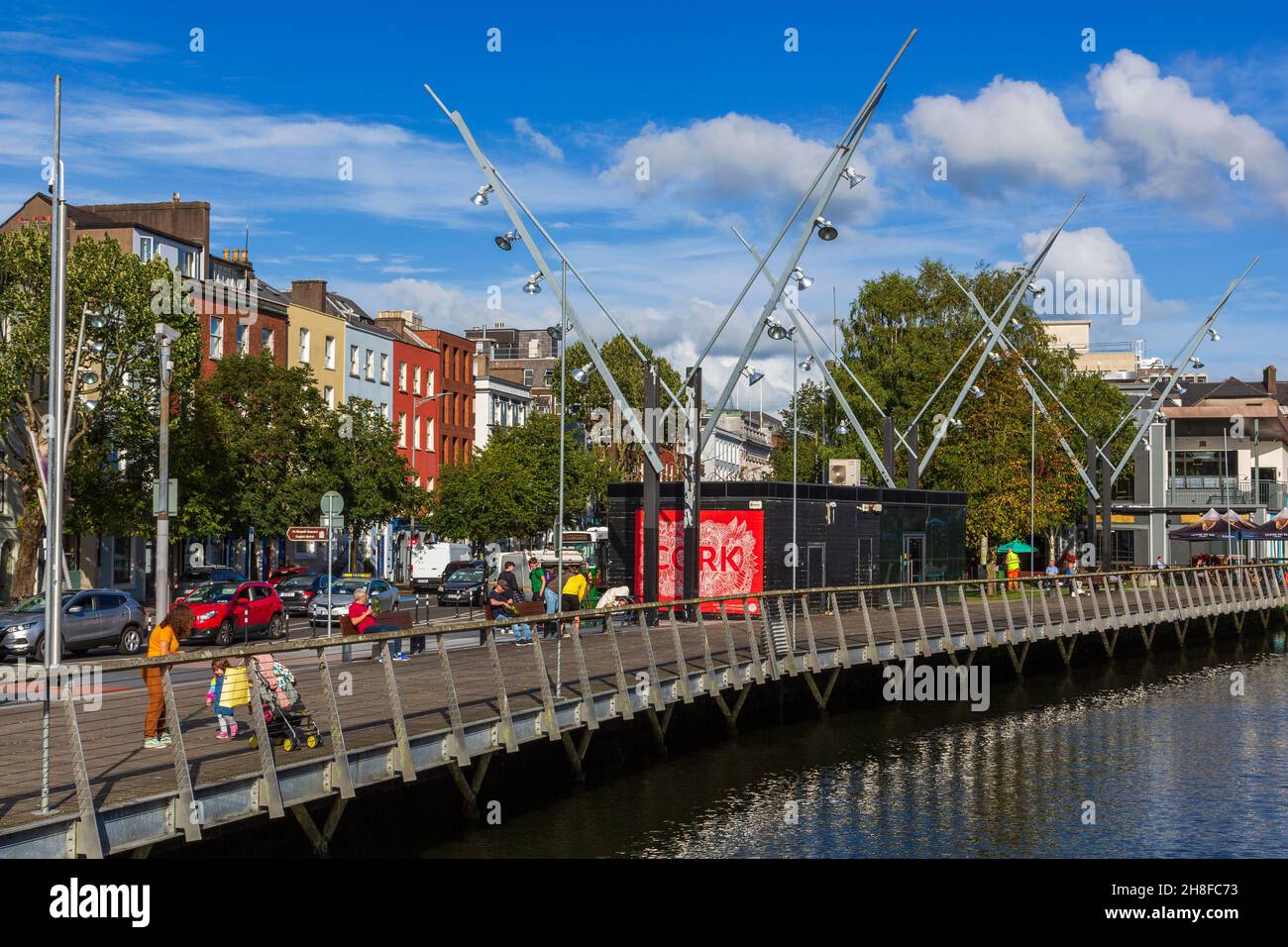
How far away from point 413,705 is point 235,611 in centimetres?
2463

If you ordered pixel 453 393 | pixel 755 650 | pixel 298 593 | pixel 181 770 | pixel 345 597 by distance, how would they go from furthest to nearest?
pixel 453 393 < pixel 298 593 < pixel 345 597 < pixel 755 650 < pixel 181 770

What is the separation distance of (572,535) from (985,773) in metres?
32.4

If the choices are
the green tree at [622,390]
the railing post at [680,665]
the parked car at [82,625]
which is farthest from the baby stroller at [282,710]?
the green tree at [622,390]

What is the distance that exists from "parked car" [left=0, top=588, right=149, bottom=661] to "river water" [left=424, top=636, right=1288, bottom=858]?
1613 centimetres

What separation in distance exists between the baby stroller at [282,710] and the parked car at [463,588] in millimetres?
43894

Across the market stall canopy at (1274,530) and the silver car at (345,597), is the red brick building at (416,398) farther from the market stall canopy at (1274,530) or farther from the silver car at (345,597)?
the market stall canopy at (1274,530)

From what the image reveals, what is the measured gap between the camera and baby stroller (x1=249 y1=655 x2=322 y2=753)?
17.1 m

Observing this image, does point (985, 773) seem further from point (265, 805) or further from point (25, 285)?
point (25, 285)

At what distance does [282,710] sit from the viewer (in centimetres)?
1730

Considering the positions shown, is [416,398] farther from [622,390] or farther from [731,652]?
[731,652]

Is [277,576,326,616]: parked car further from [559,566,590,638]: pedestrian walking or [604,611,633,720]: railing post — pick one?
[604,611,633,720]: railing post

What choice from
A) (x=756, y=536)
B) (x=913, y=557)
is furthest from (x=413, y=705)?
(x=913, y=557)

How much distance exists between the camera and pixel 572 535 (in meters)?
59.2
